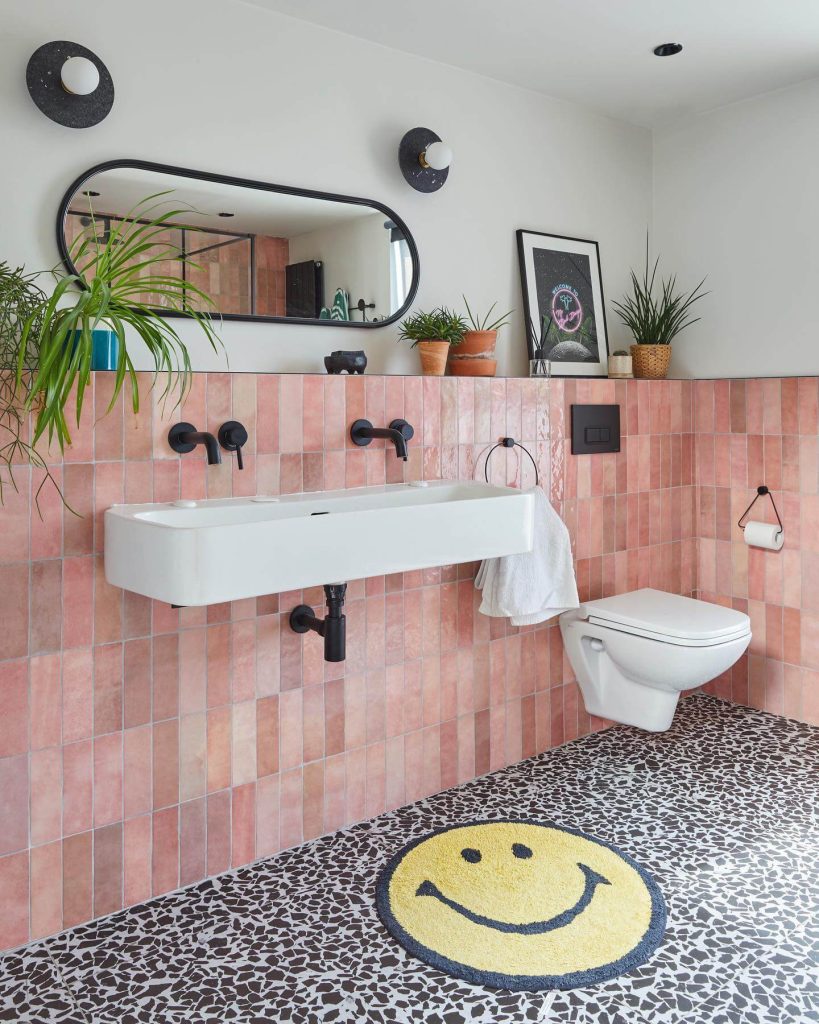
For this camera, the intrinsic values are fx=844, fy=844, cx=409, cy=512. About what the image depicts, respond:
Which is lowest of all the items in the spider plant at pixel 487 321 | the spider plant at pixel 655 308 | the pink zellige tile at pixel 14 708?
the pink zellige tile at pixel 14 708

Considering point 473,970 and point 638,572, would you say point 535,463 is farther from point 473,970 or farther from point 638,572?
point 473,970

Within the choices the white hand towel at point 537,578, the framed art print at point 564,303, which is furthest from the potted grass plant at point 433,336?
the white hand towel at point 537,578

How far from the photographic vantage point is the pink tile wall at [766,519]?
3100mm

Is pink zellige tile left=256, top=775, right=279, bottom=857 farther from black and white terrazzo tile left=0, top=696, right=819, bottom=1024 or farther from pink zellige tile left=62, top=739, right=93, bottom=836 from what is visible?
pink zellige tile left=62, top=739, right=93, bottom=836

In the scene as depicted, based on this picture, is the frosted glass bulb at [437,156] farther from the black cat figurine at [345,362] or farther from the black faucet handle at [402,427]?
the black faucet handle at [402,427]

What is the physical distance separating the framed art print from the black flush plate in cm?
23

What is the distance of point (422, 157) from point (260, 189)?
580 mm

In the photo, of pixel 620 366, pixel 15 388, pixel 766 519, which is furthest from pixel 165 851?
pixel 766 519

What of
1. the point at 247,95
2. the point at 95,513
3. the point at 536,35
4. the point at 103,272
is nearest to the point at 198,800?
the point at 95,513

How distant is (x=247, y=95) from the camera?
2.37 meters

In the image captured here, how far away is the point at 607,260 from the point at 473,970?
8.58 feet

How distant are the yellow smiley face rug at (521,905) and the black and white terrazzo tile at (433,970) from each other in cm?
4

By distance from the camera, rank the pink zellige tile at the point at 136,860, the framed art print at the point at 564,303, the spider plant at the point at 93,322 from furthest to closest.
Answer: the framed art print at the point at 564,303 < the pink zellige tile at the point at 136,860 < the spider plant at the point at 93,322

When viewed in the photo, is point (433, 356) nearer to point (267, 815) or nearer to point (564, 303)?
point (564, 303)
